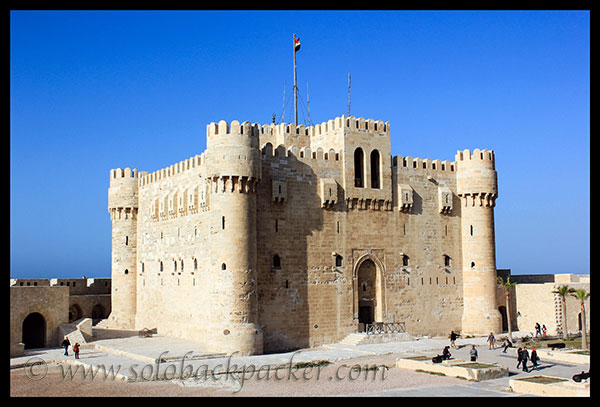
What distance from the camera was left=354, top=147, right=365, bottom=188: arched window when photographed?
3569cm

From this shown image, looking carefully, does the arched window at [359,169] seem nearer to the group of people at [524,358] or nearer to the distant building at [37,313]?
the group of people at [524,358]

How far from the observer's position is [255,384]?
23203 millimetres

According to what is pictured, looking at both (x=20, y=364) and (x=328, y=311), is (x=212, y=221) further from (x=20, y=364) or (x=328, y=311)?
(x=20, y=364)

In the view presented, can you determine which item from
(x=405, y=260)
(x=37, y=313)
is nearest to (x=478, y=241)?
(x=405, y=260)

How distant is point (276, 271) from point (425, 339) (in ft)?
32.5

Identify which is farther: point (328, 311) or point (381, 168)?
point (381, 168)

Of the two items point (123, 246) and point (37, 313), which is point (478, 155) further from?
point (37, 313)

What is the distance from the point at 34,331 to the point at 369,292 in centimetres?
1934

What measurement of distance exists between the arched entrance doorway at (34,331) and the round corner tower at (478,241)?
24.2 meters

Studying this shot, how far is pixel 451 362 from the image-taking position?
25.8 metres

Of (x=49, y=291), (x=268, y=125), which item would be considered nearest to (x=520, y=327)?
(x=268, y=125)

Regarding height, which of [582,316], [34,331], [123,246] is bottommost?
[34,331]

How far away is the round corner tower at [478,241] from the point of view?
38.0 m
